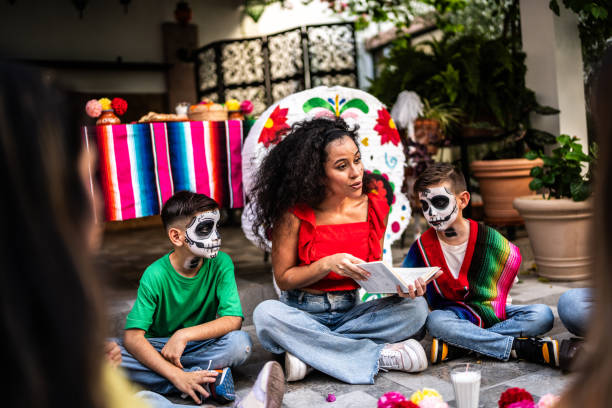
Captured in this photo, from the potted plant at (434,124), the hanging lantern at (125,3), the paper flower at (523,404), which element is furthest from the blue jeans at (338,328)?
the hanging lantern at (125,3)

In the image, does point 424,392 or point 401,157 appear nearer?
point 424,392

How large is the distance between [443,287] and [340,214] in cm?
61

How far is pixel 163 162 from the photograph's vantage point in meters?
3.67

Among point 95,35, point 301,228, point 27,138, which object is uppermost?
point 95,35

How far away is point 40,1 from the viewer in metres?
7.74

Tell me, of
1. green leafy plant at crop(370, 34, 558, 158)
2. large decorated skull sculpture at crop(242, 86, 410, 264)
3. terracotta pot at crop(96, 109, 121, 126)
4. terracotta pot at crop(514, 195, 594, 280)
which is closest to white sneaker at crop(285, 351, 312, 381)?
large decorated skull sculpture at crop(242, 86, 410, 264)

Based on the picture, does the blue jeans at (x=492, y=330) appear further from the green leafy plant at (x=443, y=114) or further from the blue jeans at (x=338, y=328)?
the green leafy plant at (x=443, y=114)

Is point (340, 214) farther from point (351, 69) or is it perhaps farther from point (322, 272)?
point (351, 69)

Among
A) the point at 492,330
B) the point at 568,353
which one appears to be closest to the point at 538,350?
the point at 568,353

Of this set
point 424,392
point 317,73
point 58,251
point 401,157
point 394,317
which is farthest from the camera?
point 317,73

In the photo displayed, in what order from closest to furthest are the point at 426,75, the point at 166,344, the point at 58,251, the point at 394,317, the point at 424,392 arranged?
1. the point at 58,251
2. the point at 424,392
3. the point at 166,344
4. the point at 394,317
5. the point at 426,75

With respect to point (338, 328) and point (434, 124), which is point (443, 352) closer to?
point (338, 328)

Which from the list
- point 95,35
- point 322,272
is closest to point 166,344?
point 322,272

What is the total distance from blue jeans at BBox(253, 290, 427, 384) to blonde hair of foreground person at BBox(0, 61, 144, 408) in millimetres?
1853
